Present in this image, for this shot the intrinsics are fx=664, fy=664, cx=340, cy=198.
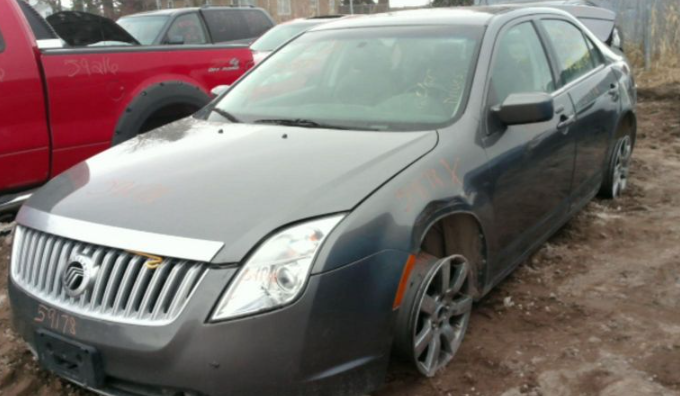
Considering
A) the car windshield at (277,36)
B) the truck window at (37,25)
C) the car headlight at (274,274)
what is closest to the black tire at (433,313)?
the car headlight at (274,274)

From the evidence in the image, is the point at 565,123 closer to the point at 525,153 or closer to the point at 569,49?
the point at 525,153

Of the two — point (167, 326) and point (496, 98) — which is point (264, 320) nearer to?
point (167, 326)

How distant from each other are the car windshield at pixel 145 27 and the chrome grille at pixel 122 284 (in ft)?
25.2

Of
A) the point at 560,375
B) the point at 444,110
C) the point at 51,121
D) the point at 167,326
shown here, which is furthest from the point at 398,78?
the point at 51,121

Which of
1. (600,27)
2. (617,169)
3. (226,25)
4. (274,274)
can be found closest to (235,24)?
(226,25)

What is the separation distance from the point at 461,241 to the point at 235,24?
8.97 metres

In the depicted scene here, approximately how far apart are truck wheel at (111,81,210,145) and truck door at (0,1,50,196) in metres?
0.54

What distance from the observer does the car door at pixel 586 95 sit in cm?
427

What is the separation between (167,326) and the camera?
2.24m

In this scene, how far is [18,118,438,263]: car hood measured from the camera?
7.89 ft

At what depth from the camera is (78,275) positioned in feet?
8.09

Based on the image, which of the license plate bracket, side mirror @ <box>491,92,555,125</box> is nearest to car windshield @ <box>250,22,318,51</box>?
side mirror @ <box>491,92,555,125</box>

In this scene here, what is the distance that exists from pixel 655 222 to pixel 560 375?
251 centimetres

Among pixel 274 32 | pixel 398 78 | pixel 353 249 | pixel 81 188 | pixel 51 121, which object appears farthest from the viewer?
pixel 274 32
